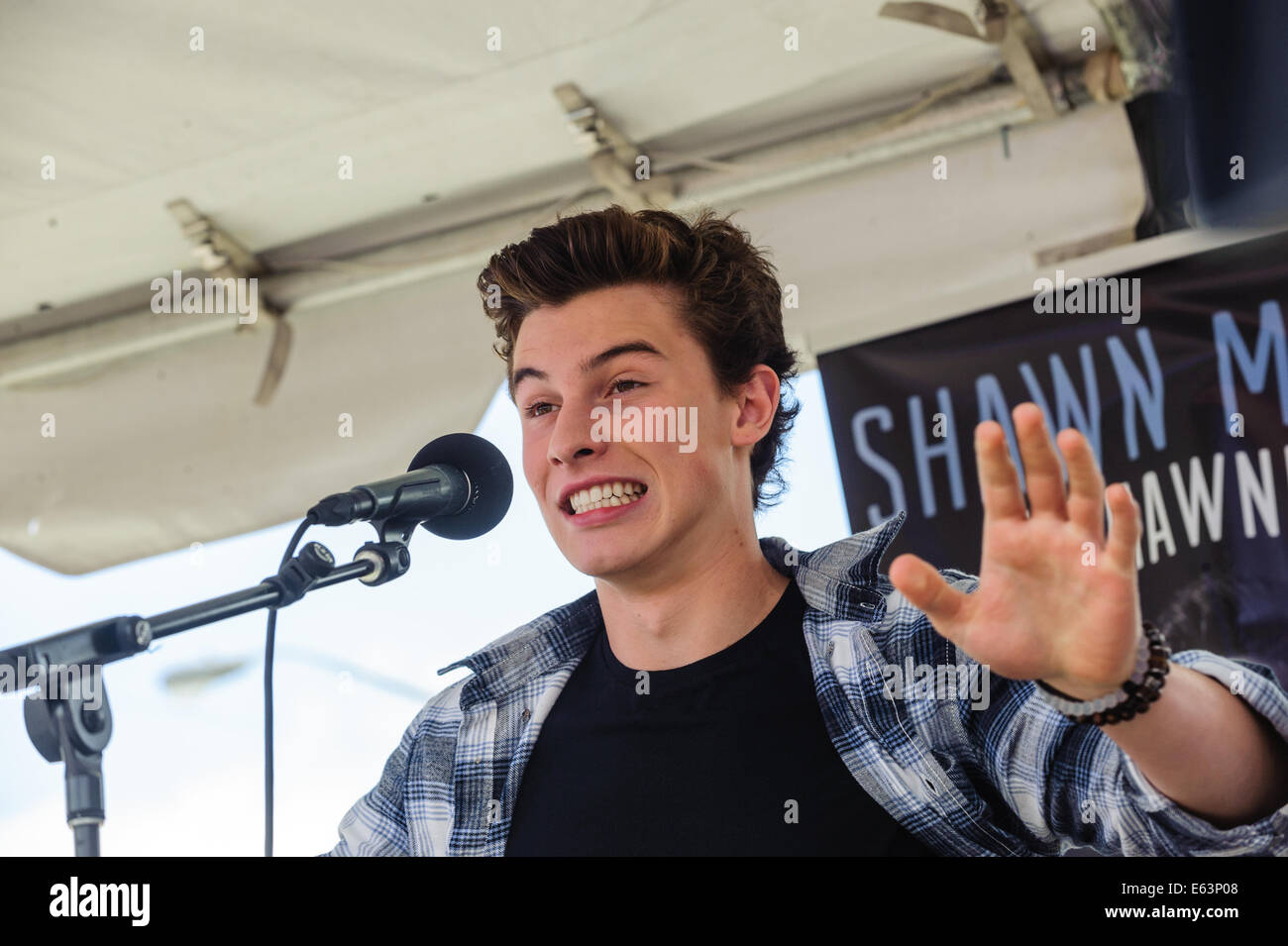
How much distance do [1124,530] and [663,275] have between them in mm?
800

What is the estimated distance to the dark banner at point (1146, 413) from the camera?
206 centimetres

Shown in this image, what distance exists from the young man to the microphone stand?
15.9 inches

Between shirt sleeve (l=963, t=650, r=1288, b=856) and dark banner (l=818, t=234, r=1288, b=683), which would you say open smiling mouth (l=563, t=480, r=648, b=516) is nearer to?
shirt sleeve (l=963, t=650, r=1288, b=856)

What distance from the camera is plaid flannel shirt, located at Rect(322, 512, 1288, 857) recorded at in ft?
3.39

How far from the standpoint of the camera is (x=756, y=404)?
5.17 ft

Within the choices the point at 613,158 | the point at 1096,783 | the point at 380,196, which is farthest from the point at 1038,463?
the point at 380,196

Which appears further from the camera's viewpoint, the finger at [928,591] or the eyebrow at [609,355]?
the eyebrow at [609,355]

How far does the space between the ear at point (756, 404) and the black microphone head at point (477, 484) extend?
0.36 m

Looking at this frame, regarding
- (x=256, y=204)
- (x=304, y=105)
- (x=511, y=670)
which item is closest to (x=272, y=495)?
(x=256, y=204)

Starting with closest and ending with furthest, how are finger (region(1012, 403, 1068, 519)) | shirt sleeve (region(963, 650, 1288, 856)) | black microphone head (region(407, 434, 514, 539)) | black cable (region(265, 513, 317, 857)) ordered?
finger (region(1012, 403, 1068, 519)), shirt sleeve (region(963, 650, 1288, 856)), black cable (region(265, 513, 317, 857)), black microphone head (region(407, 434, 514, 539))

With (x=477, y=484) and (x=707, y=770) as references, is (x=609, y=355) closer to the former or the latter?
(x=477, y=484)

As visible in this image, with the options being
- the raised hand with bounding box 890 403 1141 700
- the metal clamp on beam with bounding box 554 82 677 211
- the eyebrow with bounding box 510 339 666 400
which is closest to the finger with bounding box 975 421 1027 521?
the raised hand with bounding box 890 403 1141 700

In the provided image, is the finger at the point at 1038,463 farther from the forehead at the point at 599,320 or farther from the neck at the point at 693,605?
the forehead at the point at 599,320

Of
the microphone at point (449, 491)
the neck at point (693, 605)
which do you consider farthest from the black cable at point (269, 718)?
the neck at point (693, 605)
